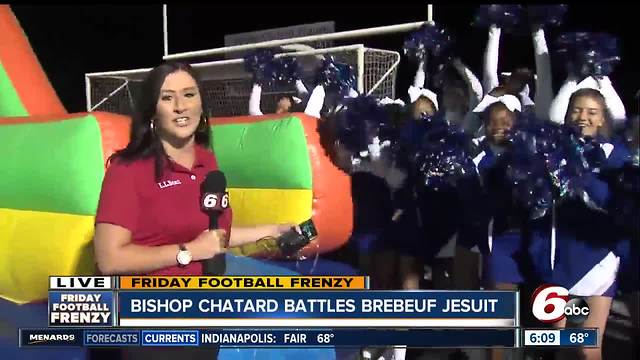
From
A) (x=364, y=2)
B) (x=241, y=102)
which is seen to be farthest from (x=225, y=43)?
(x=364, y=2)

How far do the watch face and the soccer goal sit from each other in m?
0.59

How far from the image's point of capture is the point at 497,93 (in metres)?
2.31

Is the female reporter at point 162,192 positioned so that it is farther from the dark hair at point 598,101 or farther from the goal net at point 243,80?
the dark hair at point 598,101

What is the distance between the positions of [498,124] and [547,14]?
1.23ft

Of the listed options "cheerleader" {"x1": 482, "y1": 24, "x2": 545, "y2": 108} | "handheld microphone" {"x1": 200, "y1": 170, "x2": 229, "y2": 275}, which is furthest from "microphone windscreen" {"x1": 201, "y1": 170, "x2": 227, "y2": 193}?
"cheerleader" {"x1": 482, "y1": 24, "x2": 545, "y2": 108}

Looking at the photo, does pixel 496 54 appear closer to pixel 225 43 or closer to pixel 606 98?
pixel 606 98

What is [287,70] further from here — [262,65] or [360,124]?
[360,124]

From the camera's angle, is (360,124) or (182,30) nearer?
(360,124)

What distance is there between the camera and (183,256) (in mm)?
2002

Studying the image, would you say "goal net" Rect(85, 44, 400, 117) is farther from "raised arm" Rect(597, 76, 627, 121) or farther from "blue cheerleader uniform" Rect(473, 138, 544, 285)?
"raised arm" Rect(597, 76, 627, 121)

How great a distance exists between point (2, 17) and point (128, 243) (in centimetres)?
110

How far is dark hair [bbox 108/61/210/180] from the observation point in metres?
2.00

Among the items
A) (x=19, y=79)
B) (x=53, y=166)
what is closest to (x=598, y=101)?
(x=53, y=166)

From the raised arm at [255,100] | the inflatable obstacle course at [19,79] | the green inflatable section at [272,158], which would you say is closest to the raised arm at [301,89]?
the raised arm at [255,100]
